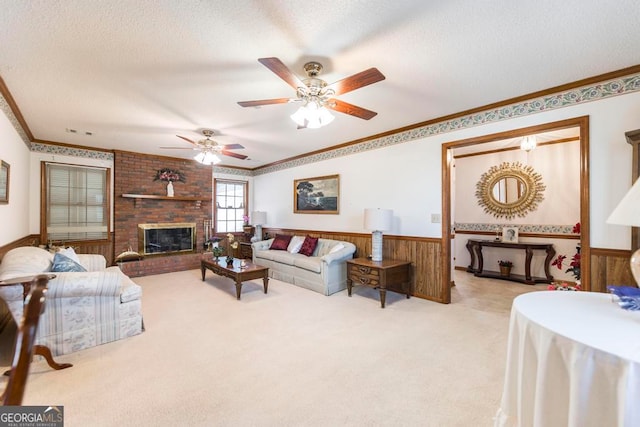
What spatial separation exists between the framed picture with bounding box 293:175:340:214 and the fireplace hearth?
8.34 feet

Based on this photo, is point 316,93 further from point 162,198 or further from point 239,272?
point 162,198

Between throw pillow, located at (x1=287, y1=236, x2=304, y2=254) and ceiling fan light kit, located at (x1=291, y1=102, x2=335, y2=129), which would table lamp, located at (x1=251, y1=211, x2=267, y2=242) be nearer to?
throw pillow, located at (x1=287, y1=236, x2=304, y2=254)

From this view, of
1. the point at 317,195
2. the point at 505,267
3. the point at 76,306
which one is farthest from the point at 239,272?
the point at 505,267

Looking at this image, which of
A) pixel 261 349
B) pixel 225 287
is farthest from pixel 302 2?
pixel 225 287

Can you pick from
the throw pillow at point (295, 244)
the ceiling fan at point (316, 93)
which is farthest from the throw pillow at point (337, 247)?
the ceiling fan at point (316, 93)

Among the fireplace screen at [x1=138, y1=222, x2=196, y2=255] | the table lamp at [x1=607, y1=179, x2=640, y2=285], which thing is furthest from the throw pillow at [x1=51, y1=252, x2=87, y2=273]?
the table lamp at [x1=607, y1=179, x2=640, y2=285]

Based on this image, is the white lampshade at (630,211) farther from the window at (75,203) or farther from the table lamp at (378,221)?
the window at (75,203)

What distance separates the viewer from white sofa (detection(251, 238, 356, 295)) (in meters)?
4.22

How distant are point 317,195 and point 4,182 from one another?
439cm

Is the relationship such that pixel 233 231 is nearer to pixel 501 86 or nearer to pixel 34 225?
pixel 34 225

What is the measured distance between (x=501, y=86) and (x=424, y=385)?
9.53ft

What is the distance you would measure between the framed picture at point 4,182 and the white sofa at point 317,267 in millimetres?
3567

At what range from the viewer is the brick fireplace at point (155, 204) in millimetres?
5504

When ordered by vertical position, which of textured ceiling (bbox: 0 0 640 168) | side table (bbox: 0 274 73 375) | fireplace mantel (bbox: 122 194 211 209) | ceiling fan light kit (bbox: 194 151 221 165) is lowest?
side table (bbox: 0 274 73 375)
